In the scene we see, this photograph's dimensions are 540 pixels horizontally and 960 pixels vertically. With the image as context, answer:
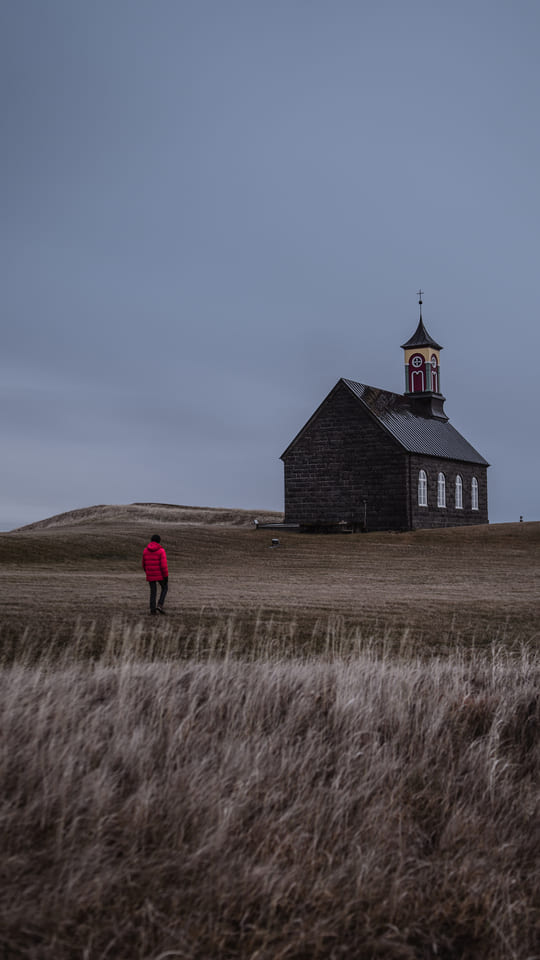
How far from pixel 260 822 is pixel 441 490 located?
47.1 m

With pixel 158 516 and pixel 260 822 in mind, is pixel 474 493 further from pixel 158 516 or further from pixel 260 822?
pixel 260 822

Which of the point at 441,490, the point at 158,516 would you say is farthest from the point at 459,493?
the point at 158,516

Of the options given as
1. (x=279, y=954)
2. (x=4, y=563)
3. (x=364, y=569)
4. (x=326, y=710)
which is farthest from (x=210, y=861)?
(x=4, y=563)

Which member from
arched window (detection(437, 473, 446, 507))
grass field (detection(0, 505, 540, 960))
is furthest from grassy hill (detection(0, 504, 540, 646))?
grass field (detection(0, 505, 540, 960))

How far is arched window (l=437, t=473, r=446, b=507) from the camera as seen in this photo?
51594 millimetres

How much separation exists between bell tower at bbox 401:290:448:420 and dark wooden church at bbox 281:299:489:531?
6.98 feet

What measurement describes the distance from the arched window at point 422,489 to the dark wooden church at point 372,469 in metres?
0.02

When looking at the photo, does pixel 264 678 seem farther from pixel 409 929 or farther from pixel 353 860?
pixel 409 929

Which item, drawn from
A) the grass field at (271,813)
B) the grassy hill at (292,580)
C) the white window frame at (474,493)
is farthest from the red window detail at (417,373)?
the grass field at (271,813)

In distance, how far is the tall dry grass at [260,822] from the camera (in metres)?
5.17

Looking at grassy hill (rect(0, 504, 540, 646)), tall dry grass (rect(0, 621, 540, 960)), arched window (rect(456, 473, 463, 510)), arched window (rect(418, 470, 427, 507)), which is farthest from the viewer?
arched window (rect(456, 473, 463, 510))

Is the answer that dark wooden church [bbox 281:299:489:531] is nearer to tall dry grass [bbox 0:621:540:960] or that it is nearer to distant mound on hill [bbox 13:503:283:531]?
distant mound on hill [bbox 13:503:283:531]

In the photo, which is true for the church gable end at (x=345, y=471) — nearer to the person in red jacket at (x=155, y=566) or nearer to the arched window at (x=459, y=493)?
the arched window at (x=459, y=493)

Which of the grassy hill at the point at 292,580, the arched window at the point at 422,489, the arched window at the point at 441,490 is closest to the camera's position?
the grassy hill at the point at 292,580
